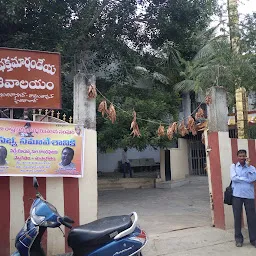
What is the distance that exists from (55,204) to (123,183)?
33.6 ft

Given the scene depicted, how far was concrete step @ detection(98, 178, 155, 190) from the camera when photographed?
48.0 ft

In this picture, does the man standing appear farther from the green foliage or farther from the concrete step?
the concrete step

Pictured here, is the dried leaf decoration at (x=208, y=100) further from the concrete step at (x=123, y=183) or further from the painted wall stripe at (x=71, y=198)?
the concrete step at (x=123, y=183)

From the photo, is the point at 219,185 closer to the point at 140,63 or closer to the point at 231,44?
the point at 231,44

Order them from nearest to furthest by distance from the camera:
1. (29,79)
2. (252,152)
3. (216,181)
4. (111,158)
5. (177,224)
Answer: (29,79) → (216,181) → (177,224) → (252,152) → (111,158)

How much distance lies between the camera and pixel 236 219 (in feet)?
17.5

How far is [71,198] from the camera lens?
4852 millimetres

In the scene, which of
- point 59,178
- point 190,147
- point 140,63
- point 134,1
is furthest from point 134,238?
point 190,147

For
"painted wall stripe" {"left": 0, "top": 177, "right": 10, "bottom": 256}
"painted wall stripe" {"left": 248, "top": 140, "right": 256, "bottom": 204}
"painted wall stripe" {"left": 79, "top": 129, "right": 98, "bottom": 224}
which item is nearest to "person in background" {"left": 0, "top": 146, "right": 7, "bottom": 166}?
"painted wall stripe" {"left": 0, "top": 177, "right": 10, "bottom": 256}

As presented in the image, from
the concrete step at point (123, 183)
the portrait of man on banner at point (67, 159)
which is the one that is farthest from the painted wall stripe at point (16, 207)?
the concrete step at point (123, 183)

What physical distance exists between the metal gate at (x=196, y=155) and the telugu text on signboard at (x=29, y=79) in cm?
1380

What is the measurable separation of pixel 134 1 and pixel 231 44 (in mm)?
4442

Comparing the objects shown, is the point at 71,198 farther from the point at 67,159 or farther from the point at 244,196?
the point at 244,196

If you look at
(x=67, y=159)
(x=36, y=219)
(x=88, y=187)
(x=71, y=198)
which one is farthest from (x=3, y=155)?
(x=36, y=219)
